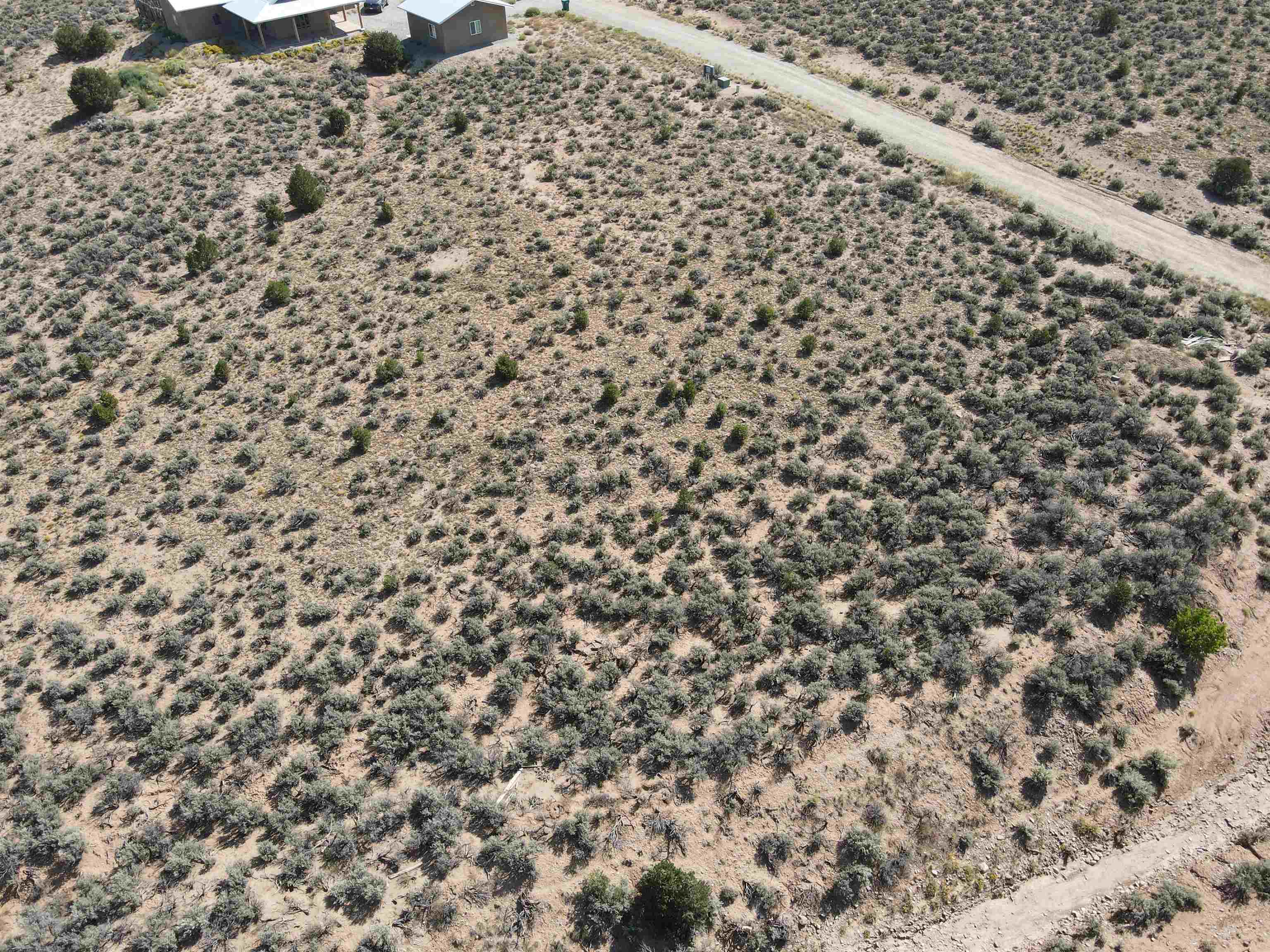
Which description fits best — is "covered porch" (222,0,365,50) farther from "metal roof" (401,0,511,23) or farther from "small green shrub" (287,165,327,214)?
"small green shrub" (287,165,327,214)

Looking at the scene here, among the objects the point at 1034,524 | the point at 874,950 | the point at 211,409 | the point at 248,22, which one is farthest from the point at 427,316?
the point at 248,22

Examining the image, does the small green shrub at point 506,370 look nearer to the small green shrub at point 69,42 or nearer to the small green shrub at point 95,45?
the small green shrub at point 95,45

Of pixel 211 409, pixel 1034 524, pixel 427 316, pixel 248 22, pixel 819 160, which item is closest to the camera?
pixel 1034 524

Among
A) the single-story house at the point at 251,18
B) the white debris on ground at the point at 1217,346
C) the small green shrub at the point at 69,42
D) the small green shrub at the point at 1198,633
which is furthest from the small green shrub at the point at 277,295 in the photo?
the white debris on ground at the point at 1217,346

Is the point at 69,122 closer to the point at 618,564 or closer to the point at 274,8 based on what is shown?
the point at 274,8

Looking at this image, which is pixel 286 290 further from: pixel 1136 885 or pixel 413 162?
pixel 1136 885
